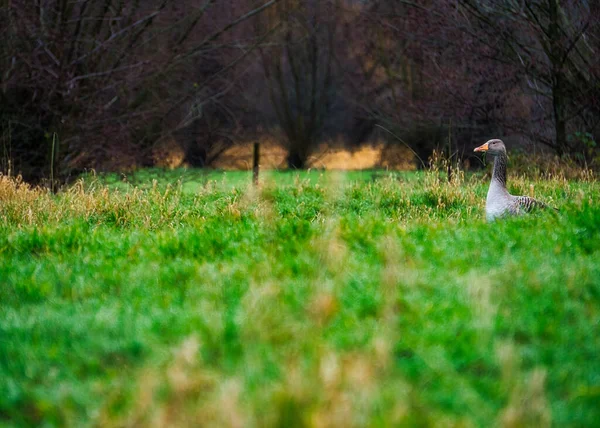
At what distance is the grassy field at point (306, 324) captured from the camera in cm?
273

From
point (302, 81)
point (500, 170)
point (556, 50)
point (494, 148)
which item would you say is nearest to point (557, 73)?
point (556, 50)

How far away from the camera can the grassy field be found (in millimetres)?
2734

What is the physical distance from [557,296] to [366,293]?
3.57 feet

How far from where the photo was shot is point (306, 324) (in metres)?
3.58

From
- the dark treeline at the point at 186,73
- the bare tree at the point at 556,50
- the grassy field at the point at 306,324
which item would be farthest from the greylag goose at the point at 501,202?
the bare tree at the point at 556,50

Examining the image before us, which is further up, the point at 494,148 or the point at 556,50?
the point at 556,50

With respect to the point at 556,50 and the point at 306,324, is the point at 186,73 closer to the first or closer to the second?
the point at 556,50

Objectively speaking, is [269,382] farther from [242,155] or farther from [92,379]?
[242,155]

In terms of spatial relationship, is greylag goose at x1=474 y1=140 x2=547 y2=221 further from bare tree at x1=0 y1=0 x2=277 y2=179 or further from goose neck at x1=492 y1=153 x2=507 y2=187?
bare tree at x1=0 y1=0 x2=277 y2=179

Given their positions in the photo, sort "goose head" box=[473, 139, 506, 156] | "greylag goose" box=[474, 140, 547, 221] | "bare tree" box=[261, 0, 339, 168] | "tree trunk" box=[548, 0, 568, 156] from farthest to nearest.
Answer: "bare tree" box=[261, 0, 339, 168], "tree trunk" box=[548, 0, 568, 156], "goose head" box=[473, 139, 506, 156], "greylag goose" box=[474, 140, 547, 221]

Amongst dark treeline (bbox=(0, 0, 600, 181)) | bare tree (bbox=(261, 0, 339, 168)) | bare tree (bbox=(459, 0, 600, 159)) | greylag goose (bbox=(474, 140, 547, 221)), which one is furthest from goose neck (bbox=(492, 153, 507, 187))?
bare tree (bbox=(261, 0, 339, 168))

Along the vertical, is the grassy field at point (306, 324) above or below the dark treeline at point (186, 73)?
below

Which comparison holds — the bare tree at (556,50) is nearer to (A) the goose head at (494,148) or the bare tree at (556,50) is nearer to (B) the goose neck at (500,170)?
(A) the goose head at (494,148)

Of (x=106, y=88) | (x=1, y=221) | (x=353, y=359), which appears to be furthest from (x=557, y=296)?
(x=106, y=88)
